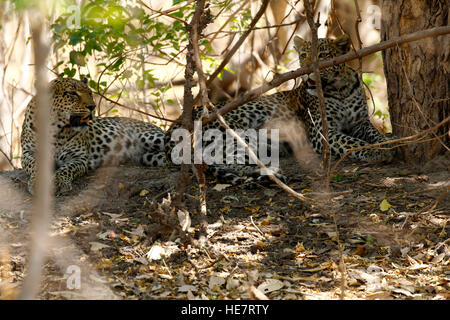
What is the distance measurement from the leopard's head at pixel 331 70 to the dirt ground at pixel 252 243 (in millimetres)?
1834

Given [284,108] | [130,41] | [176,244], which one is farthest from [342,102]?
[176,244]

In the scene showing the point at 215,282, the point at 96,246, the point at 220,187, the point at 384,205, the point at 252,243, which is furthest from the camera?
the point at 220,187

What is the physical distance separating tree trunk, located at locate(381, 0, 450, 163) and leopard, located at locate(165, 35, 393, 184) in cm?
100

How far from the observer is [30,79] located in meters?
12.9

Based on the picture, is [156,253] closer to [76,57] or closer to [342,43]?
[76,57]

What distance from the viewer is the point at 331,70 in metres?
7.94

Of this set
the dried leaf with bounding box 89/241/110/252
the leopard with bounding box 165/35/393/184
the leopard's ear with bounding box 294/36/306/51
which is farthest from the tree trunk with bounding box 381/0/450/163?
the dried leaf with bounding box 89/241/110/252

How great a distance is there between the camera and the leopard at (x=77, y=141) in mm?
7406

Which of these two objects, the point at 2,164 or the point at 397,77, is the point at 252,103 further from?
the point at 2,164

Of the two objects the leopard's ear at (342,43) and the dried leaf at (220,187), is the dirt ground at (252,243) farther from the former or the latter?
the leopard's ear at (342,43)

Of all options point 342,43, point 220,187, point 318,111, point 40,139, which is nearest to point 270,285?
point 220,187

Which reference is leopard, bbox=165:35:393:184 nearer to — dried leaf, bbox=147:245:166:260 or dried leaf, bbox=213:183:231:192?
dried leaf, bbox=213:183:231:192

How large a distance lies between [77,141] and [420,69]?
460 cm
